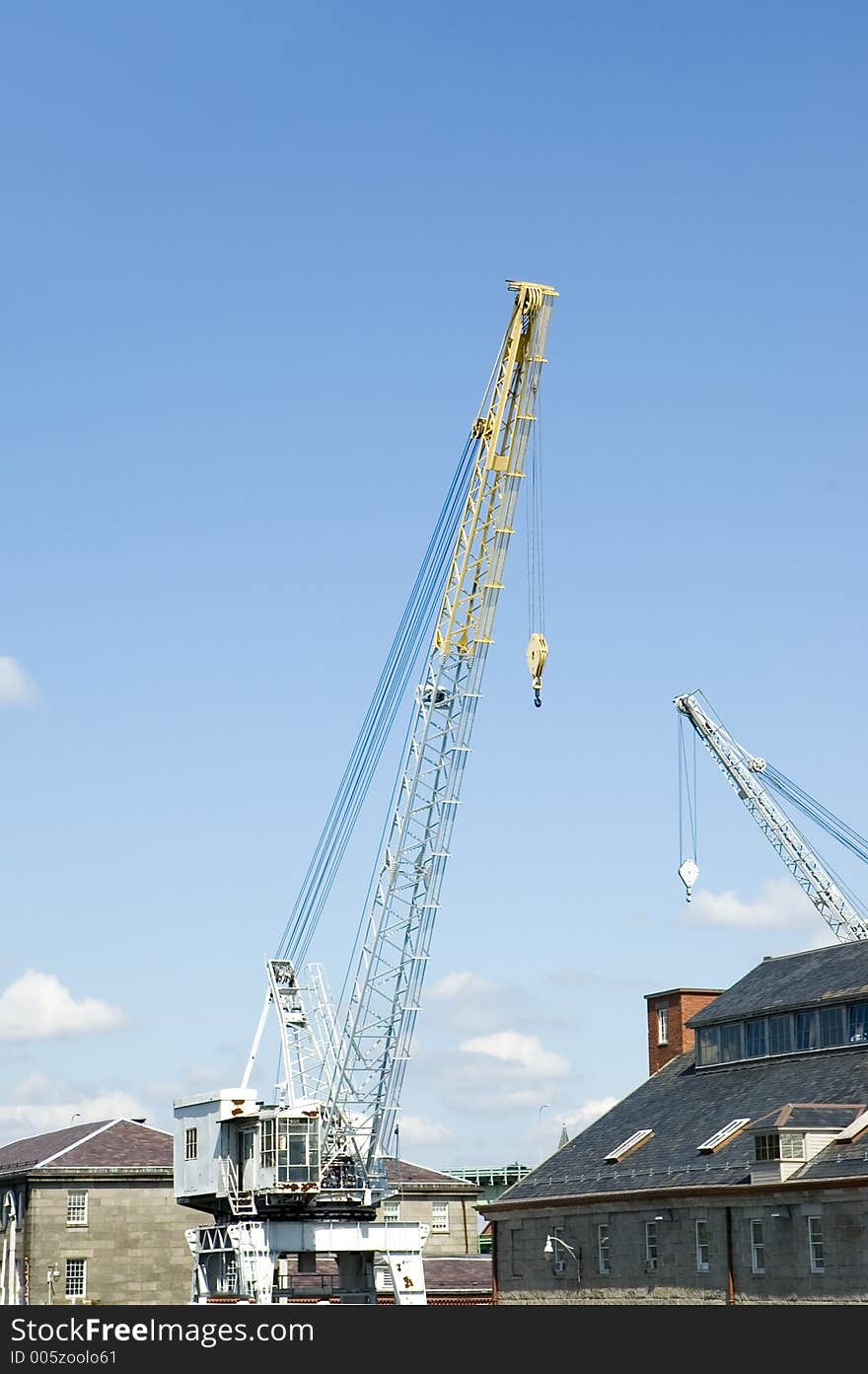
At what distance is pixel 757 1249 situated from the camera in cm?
5656

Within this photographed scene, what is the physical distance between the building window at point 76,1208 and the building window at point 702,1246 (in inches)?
1937

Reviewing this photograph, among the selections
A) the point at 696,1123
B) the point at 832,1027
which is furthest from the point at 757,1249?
the point at 832,1027

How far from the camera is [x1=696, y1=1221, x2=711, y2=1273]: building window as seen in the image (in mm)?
59006

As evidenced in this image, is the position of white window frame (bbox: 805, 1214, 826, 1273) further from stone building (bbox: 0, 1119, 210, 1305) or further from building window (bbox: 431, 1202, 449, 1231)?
building window (bbox: 431, 1202, 449, 1231)

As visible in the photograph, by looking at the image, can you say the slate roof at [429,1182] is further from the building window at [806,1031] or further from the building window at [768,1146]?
the building window at [768,1146]

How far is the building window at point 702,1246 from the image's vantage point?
59.0 meters

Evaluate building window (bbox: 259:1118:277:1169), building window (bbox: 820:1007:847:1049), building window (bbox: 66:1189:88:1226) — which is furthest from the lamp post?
building window (bbox: 66:1189:88:1226)

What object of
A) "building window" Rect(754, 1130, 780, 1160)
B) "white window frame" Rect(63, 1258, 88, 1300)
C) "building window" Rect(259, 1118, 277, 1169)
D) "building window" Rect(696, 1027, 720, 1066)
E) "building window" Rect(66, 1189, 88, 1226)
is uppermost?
"building window" Rect(696, 1027, 720, 1066)

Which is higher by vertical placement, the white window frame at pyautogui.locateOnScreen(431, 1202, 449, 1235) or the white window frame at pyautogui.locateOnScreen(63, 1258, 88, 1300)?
the white window frame at pyautogui.locateOnScreen(431, 1202, 449, 1235)

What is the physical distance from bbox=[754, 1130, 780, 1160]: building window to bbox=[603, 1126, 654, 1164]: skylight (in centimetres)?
1186

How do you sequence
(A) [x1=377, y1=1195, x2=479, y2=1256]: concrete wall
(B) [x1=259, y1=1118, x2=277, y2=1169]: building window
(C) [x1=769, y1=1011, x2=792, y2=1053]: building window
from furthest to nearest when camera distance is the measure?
(A) [x1=377, y1=1195, x2=479, y2=1256]: concrete wall < (B) [x1=259, y1=1118, x2=277, y2=1169]: building window < (C) [x1=769, y1=1011, x2=792, y2=1053]: building window

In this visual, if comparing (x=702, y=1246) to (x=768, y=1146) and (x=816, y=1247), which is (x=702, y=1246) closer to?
(x=768, y=1146)
